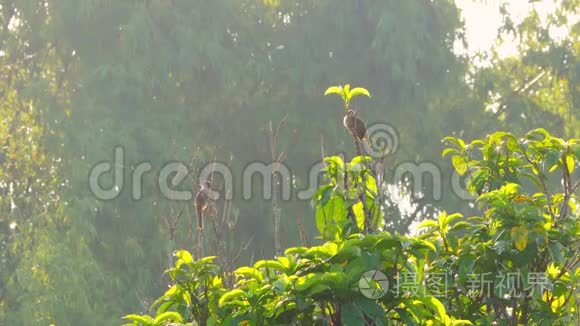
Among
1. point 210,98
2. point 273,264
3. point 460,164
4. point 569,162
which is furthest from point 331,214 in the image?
point 210,98

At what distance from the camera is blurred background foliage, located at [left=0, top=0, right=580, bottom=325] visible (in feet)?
35.9

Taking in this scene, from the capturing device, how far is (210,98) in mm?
12438

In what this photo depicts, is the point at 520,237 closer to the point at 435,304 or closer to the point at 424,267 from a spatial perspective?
the point at 424,267

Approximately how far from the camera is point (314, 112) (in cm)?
1228

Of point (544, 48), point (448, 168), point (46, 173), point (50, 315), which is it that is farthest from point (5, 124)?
point (544, 48)

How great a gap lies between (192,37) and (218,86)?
79cm

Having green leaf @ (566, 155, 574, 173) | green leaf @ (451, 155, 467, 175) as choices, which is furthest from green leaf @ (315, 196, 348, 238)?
green leaf @ (566, 155, 574, 173)

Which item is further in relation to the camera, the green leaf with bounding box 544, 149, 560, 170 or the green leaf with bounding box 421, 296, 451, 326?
the green leaf with bounding box 544, 149, 560, 170

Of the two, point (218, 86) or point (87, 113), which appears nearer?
point (87, 113)

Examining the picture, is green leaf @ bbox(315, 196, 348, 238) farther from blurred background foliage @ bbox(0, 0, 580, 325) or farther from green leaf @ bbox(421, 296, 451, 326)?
blurred background foliage @ bbox(0, 0, 580, 325)

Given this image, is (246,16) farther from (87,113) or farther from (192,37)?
(87,113)

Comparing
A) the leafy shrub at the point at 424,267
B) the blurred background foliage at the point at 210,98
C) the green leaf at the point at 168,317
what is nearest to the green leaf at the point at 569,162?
the leafy shrub at the point at 424,267

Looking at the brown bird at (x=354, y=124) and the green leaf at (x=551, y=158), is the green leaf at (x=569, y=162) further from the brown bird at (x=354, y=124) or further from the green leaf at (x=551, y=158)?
the brown bird at (x=354, y=124)

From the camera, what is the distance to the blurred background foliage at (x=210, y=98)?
10.9 meters
